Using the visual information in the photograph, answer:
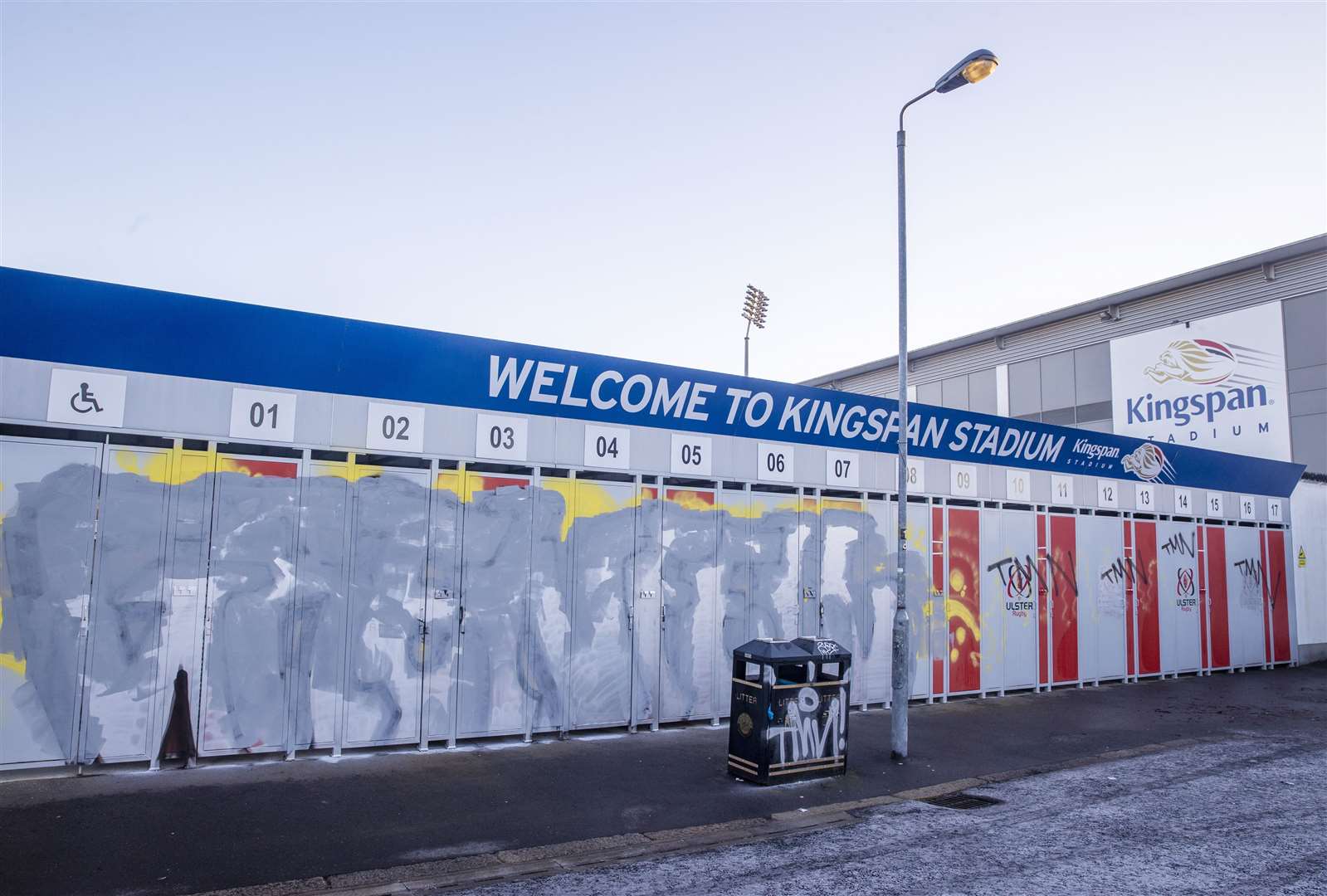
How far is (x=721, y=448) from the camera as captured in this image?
1302 cm

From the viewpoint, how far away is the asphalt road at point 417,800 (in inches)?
257

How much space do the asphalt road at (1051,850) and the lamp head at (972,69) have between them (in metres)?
8.02

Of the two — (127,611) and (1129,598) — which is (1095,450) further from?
(127,611)

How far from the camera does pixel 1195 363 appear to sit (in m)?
26.2

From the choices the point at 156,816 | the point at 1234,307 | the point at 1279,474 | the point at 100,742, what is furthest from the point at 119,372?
the point at 1234,307

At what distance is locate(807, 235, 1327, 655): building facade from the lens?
2361cm

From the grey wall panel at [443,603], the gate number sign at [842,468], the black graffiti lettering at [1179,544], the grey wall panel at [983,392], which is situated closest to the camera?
the grey wall panel at [443,603]

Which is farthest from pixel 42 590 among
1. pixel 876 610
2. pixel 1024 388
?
pixel 1024 388

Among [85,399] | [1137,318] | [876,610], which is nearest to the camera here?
[85,399]

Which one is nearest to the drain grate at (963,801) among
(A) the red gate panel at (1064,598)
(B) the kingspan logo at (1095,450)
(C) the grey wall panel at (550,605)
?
A: (C) the grey wall panel at (550,605)

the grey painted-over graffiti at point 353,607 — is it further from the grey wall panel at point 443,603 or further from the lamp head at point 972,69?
the lamp head at point 972,69

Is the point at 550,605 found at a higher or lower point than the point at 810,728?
higher

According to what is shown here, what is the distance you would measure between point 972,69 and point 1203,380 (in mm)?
20548

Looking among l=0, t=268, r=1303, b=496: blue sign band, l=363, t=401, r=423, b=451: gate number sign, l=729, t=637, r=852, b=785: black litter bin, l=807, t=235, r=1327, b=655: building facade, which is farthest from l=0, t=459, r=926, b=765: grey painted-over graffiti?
l=807, t=235, r=1327, b=655: building facade
